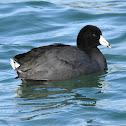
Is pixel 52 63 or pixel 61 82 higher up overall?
pixel 52 63

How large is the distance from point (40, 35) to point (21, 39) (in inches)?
27.0

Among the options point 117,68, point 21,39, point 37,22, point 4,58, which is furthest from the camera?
point 37,22

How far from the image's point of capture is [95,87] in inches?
328

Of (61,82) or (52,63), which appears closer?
(52,63)

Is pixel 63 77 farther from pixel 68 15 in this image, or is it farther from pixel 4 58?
pixel 68 15

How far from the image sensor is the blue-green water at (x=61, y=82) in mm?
6715

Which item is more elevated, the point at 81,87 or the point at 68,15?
the point at 68,15

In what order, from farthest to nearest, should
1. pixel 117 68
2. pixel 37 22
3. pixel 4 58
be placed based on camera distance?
pixel 37 22 → pixel 4 58 → pixel 117 68

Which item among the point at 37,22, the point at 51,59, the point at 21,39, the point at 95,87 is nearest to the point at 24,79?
the point at 51,59

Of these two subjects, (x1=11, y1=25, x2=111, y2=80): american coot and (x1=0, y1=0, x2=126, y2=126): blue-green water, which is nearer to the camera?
(x1=0, y1=0, x2=126, y2=126): blue-green water

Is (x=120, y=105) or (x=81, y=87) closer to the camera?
(x=120, y=105)

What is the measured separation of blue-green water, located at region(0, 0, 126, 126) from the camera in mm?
6715

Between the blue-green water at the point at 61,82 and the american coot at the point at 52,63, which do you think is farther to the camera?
the american coot at the point at 52,63

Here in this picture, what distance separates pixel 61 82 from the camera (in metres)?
8.63
